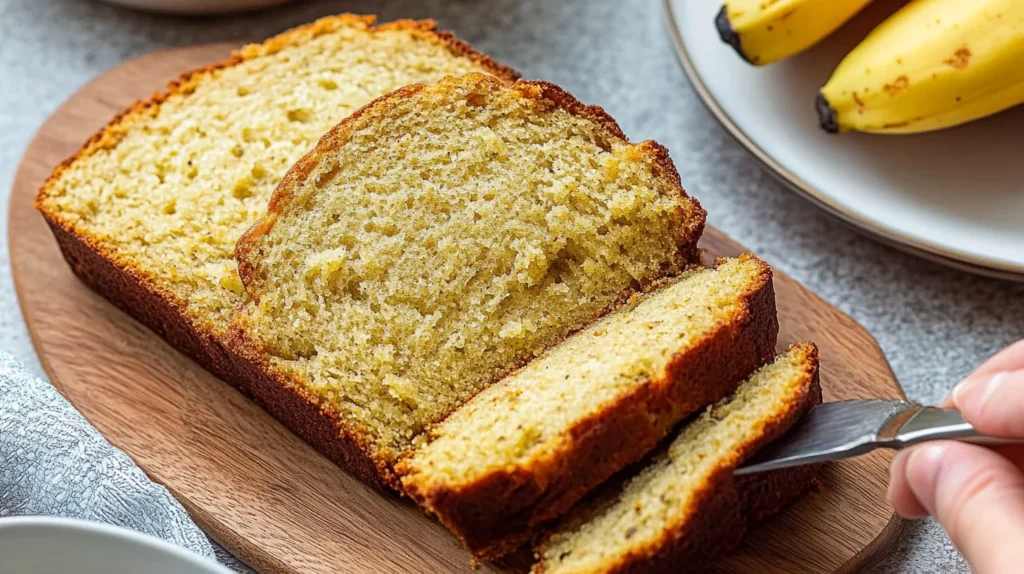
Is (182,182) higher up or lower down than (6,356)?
higher up

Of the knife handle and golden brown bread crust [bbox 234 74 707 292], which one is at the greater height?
golden brown bread crust [bbox 234 74 707 292]

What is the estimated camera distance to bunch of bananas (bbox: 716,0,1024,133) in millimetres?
2615

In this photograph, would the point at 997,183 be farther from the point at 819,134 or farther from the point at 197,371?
the point at 197,371

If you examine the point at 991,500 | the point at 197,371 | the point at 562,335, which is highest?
the point at 991,500

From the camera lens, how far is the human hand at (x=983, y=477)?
1.60 metres

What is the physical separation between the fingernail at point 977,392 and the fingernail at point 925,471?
9cm

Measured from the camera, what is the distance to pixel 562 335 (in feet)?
7.86

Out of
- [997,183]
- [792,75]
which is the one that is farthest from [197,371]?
[997,183]

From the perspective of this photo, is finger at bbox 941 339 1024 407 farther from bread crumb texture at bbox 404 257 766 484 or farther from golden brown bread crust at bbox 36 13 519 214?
golden brown bread crust at bbox 36 13 519 214

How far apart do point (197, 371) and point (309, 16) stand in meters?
1.63

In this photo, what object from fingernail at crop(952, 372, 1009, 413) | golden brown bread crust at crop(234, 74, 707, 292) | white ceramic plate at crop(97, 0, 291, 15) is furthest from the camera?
white ceramic plate at crop(97, 0, 291, 15)

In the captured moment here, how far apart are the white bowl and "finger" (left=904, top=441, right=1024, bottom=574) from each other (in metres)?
1.26

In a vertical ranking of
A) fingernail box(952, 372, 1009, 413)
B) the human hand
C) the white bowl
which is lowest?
the white bowl

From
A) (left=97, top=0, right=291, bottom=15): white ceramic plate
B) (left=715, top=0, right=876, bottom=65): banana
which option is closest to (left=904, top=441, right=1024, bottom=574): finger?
(left=715, top=0, right=876, bottom=65): banana
